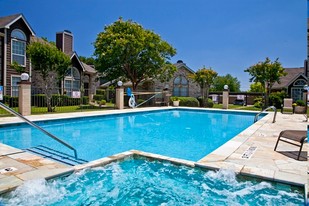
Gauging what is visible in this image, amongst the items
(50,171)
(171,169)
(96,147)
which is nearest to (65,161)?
(50,171)

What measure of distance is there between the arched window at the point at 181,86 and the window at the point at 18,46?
15.8m

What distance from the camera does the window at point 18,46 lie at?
17.6m

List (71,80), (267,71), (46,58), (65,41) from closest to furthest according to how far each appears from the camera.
Result: (46,58), (267,71), (71,80), (65,41)

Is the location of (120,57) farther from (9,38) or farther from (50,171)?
(50,171)

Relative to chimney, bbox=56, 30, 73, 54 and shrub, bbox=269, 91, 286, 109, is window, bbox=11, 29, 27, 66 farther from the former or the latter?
shrub, bbox=269, 91, 286, 109

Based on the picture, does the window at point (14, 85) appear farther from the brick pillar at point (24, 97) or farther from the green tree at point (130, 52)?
the brick pillar at point (24, 97)

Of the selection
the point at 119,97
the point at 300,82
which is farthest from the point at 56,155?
the point at 300,82

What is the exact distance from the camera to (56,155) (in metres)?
5.26

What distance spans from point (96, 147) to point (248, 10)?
11744 mm

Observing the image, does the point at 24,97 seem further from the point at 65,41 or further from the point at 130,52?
the point at 65,41

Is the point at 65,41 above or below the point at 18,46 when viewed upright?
above

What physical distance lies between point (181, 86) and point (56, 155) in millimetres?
23625

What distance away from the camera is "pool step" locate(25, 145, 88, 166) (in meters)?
4.86

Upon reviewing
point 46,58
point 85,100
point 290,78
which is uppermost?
point 290,78
